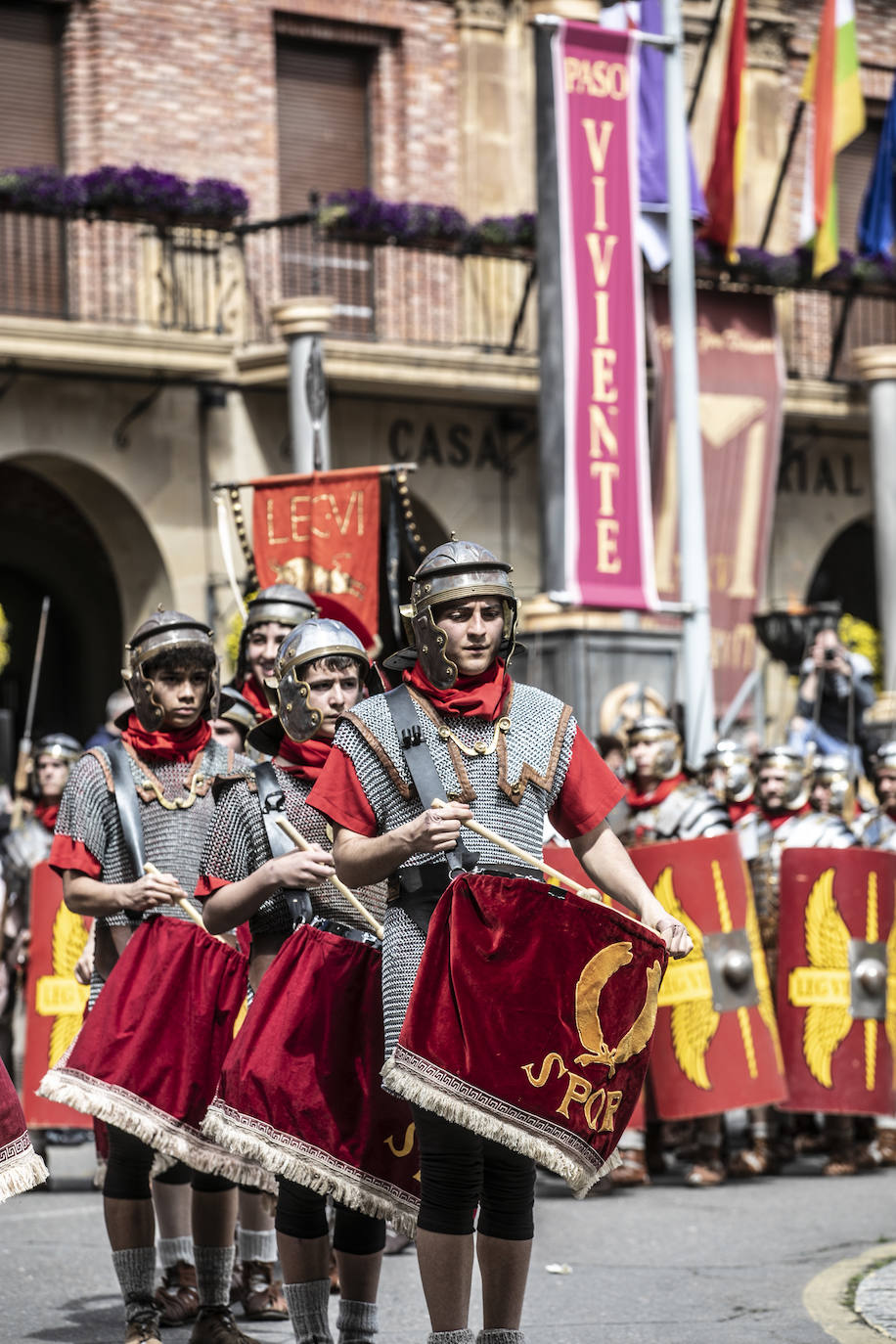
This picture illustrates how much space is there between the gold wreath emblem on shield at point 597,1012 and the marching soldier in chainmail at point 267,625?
130 inches

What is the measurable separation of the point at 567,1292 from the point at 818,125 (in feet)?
48.5

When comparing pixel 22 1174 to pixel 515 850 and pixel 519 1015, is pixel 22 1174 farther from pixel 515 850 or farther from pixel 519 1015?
pixel 515 850

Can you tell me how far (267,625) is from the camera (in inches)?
346

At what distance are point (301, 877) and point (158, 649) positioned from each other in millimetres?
1162

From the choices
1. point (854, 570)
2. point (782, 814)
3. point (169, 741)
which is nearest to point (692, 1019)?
point (782, 814)

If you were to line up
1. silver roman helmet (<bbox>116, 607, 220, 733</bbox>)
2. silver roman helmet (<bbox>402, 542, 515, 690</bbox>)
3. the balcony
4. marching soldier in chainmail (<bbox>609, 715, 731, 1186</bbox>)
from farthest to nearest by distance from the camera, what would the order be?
the balcony → marching soldier in chainmail (<bbox>609, 715, 731, 1186</bbox>) → silver roman helmet (<bbox>116, 607, 220, 733</bbox>) → silver roman helmet (<bbox>402, 542, 515, 690</bbox>)

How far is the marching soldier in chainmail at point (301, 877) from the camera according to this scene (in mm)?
6117

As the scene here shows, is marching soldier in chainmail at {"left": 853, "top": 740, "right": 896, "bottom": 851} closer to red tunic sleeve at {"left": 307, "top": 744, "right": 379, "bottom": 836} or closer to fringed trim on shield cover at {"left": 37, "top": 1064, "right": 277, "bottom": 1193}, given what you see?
fringed trim on shield cover at {"left": 37, "top": 1064, "right": 277, "bottom": 1193}

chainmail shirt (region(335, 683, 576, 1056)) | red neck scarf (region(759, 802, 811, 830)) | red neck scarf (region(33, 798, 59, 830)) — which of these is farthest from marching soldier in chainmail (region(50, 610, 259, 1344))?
red neck scarf (region(759, 802, 811, 830))

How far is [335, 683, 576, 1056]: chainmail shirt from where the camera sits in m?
5.64

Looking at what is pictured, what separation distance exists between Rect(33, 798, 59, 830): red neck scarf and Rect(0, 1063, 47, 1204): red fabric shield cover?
5.98 metres

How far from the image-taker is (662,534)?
850 inches

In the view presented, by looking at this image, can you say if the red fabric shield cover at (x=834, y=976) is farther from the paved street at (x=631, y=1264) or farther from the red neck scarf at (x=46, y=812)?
the red neck scarf at (x=46, y=812)

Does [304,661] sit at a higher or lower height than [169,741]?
higher
